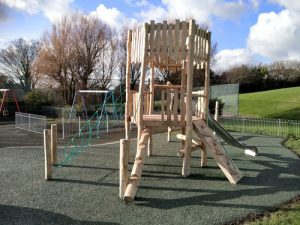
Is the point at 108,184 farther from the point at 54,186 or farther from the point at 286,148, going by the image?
the point at 286,148

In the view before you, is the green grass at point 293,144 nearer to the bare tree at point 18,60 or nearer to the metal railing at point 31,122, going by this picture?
the metal railing at point 31,122

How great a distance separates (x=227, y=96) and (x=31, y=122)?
1545 cm

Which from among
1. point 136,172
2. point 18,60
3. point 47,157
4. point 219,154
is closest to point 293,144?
point 219,154

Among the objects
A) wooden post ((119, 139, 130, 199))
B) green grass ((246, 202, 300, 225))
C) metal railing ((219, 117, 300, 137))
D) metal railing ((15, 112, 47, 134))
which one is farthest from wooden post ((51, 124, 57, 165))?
metal railing ((219, 117, 300, 137))

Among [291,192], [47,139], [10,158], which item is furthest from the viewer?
[10,158]

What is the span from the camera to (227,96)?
27297 mm

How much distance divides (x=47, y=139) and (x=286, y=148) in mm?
9077

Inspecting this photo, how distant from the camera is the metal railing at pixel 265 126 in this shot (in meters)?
16.6

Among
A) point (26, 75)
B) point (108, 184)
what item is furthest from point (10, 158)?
point (26, 75)

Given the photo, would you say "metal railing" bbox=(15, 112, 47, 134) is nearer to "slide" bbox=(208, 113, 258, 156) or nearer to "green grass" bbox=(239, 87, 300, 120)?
"slide" bbox=(208, 113, 258, 156)

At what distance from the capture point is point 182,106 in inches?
331

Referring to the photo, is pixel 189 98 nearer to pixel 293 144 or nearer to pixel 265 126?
pixel 293 144

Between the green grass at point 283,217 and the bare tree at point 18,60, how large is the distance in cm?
4487

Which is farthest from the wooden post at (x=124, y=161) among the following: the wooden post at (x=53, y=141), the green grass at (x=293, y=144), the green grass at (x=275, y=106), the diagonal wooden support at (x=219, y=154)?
the green grass at (x=275, y=106)
